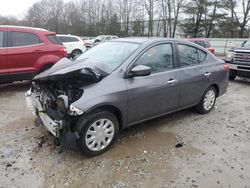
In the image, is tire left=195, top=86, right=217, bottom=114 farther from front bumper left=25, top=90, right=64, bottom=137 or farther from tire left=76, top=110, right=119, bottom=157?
front bumper left=25, top=90, right=64, bottom=137

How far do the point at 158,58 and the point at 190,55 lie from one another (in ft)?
2.93

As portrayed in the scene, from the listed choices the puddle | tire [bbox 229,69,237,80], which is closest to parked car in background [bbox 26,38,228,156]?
the puddle

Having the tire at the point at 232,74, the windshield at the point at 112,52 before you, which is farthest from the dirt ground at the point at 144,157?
the tire at the point at 232,74

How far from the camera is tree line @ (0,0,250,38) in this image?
3469cm

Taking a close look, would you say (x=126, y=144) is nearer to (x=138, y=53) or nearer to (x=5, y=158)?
(x=138, y=53)

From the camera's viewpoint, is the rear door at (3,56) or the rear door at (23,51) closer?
the rear door at (3,56)

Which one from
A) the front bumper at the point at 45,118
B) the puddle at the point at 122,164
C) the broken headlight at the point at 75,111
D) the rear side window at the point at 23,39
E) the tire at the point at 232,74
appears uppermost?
the rear side window at the point at 23,39

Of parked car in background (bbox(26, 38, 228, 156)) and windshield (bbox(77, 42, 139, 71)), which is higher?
windshield (bbox(77, 42, 139, 71))

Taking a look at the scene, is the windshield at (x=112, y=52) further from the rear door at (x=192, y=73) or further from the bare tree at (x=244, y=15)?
the bare tree at (x=244, y=15)

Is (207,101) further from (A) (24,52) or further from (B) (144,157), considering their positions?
(A) (24,52)

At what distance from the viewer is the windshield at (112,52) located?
3.79 meters

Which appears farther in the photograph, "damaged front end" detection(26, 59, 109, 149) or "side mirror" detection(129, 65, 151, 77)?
"side mirror" detection(129, 65, 151, 77)

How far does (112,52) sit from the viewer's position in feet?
13.5

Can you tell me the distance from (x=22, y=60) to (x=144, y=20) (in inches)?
1619
